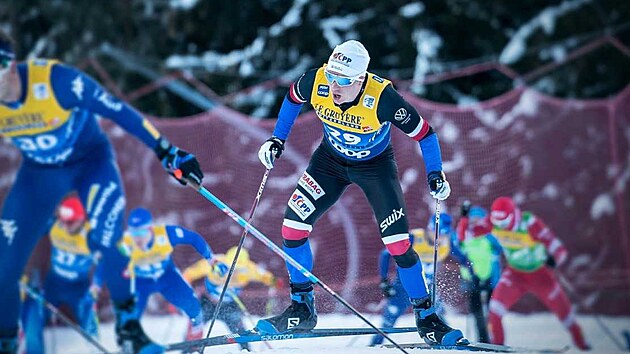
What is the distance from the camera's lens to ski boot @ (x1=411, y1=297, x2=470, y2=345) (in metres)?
5.63

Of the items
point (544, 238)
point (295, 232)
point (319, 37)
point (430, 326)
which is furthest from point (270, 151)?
point (319, 37)

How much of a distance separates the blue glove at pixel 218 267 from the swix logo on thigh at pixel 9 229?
4.59 feet

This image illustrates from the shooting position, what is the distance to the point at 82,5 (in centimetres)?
1394

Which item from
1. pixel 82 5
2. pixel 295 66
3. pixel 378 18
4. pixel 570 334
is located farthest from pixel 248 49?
pixel 570 334

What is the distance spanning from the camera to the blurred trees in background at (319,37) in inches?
484

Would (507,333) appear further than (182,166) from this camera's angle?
Yes

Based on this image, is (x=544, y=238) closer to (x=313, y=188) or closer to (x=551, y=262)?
(x=551, y=262)

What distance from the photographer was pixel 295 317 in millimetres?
Answer: 5801

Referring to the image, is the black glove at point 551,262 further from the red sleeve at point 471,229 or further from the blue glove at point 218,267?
the blue glove at point 218,267

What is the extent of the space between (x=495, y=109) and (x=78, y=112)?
14.2ft

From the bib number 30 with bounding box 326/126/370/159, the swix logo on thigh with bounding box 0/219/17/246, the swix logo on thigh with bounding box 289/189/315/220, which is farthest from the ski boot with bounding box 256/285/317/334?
the swix logo on thigh with bounding box 0/219/17/246

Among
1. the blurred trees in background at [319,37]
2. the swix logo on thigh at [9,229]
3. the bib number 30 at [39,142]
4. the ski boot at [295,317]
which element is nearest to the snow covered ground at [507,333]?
the ski boot at [295,317]

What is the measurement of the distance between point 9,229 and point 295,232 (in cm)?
180

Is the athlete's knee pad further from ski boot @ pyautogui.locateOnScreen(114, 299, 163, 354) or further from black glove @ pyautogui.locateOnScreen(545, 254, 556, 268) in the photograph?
black glove @ pyautogui.locateOnScreen(545, 254, 556, 268)
